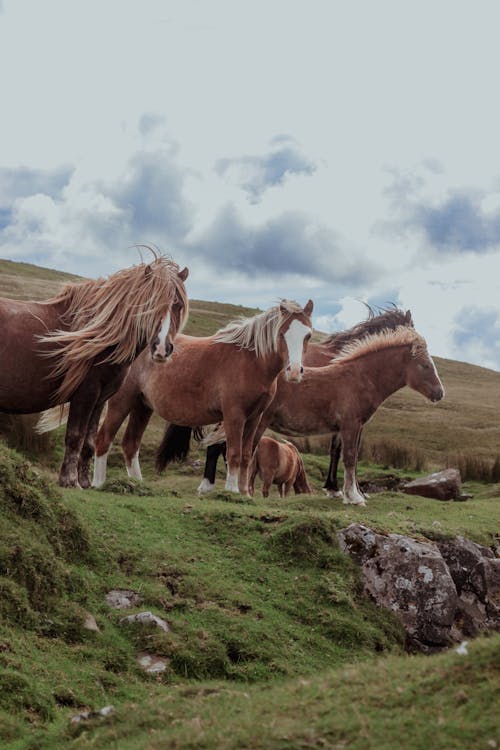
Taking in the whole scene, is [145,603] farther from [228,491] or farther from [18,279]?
[18,279]

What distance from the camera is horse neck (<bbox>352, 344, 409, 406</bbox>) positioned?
589 inches

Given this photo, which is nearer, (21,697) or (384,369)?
(21,697)

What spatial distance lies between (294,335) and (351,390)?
107 inches

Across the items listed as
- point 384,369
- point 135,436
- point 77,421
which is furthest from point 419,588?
point 135,436

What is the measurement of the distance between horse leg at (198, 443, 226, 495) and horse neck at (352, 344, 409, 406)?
304cm

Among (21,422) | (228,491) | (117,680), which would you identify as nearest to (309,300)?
(228,491)

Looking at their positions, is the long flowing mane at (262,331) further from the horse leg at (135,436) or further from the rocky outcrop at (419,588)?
the rocky outcrop at (419,588)

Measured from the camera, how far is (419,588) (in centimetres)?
977

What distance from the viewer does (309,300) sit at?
42.2 ft

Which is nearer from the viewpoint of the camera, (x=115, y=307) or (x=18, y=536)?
(x=18, y=536)

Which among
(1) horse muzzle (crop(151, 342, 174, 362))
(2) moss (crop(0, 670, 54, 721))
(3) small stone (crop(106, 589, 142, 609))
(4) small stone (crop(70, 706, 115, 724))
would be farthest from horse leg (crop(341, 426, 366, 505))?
(4) small stone (crop(70, 706, 115, 724))

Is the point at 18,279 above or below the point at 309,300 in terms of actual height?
above

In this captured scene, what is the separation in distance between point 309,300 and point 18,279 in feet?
191

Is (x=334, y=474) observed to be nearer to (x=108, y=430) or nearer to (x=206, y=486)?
(x=206, y=486)
